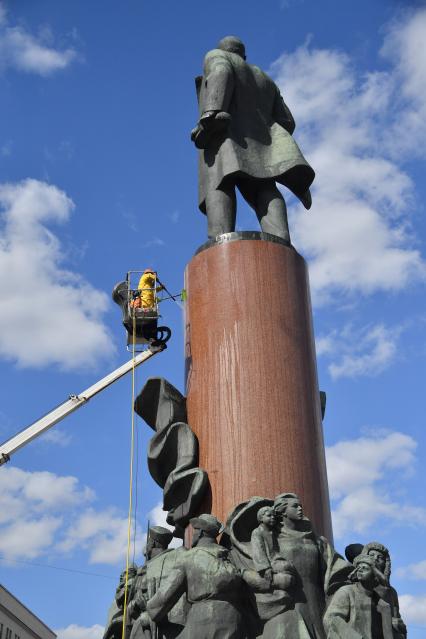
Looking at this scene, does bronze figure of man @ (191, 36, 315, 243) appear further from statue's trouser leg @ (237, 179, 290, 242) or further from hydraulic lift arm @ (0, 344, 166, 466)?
hydraulic lift arm @ (0, 344, 166, 466)

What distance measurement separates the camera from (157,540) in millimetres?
8086

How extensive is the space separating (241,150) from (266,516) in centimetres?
478

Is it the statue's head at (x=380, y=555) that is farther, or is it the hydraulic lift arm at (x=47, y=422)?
the hydraulic lift arm at (x=47, y=422)

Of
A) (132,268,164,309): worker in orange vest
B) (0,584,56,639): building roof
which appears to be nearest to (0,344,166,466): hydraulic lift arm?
(132,268,164,309): worker in orange vest

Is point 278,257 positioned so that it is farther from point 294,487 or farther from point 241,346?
point 294,487

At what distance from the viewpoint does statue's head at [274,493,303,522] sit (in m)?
7.30

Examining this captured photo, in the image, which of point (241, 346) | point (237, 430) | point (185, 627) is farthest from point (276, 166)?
point (185, 627)

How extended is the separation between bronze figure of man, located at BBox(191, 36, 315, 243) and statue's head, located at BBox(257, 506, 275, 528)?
3665mm

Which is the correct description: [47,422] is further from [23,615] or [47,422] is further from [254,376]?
[23,615]

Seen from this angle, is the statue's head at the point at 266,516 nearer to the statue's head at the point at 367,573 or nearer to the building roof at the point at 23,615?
the statue's head at the point at 367,573

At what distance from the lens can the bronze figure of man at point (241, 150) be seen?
10.1 metres

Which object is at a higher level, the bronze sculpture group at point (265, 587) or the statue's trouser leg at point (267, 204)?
the statue's trouser leg at point (267, 204)

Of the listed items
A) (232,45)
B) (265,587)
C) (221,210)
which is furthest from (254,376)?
(232,45)

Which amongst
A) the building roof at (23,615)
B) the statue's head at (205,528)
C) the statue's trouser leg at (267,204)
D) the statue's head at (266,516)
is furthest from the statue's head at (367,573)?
the building roof at (23,615)
